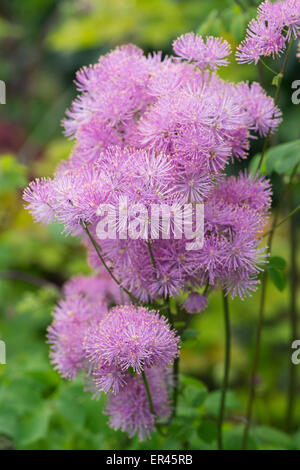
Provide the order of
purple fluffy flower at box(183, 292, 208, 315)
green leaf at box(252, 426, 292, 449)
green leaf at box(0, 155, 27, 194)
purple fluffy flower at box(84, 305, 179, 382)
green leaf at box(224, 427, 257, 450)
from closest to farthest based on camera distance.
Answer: purple fluffy flower at box(84, 305, 179, 382) → purple fluffy flower at box(183, 292, 208, 315) → green leaf at box(224, 427, 257, 450) → green leaf at box(252, 426, 292, 449) → green leaf at box(0, 155, 27, 194)

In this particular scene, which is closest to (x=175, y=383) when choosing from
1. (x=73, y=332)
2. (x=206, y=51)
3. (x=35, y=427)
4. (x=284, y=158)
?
(x=73, y=332)

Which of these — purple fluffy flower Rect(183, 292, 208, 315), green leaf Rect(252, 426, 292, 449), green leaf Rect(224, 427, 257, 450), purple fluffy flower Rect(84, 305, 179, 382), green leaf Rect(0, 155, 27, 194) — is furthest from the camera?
green leaf Rect(0, 155, 27, 194)

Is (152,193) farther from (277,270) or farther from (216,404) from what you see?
(216,404)

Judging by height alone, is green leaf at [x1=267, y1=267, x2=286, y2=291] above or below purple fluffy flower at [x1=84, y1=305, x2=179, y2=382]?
above

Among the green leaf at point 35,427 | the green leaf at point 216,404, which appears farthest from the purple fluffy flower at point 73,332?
the green leaf at point 216,404

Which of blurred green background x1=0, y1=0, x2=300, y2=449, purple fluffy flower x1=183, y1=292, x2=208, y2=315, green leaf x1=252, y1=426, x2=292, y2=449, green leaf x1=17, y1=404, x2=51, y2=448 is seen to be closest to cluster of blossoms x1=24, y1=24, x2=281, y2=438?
purple fluffy flower x1=183, y1=292, x2=208, y2=315

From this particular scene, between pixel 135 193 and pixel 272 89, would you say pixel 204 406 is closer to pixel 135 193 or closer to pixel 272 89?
pixel 135 193

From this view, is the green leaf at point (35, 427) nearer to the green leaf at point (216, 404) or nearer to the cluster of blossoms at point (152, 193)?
the cluster of blossoms at point (152, 193)

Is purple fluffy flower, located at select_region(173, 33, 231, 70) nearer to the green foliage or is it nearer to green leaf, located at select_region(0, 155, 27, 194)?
the green foliage
